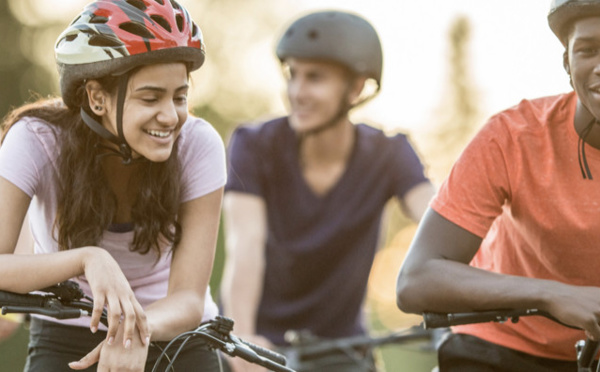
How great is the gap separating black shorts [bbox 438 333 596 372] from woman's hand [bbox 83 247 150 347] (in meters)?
1.23

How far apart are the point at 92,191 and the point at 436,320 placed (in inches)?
53.1

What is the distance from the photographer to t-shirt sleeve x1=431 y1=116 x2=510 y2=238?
3.63 m

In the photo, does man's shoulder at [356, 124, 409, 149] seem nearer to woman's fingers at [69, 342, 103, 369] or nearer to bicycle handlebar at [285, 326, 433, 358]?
bicycle handlebar at [285, 326, 433, 358]

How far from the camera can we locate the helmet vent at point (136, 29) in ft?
12.0

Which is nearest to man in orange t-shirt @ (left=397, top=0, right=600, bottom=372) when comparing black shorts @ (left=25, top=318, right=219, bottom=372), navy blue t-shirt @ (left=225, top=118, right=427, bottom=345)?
black shorts @ (left=25, top=318, right=219, bottom=372)

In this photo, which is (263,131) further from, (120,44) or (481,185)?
(481,185)

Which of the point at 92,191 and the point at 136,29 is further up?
the point at 136,29

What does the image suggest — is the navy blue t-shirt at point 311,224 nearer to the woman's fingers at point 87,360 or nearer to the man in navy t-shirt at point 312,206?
the man in navy t-shirt at point 312,206

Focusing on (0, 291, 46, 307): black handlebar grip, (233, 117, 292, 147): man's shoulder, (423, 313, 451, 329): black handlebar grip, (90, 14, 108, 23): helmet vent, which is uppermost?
(90, 14, 108, 23): helmet vent

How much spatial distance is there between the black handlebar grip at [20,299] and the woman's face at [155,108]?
708 millimetres

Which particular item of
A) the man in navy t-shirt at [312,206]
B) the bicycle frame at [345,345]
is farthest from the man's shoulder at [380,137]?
the bicycle frame at [345,345]

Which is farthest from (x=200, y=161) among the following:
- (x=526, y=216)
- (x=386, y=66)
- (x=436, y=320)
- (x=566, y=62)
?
(x=386, y=66)

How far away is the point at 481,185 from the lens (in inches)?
143

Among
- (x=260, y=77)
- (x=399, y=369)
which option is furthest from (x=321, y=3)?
(x=399, y=369)
